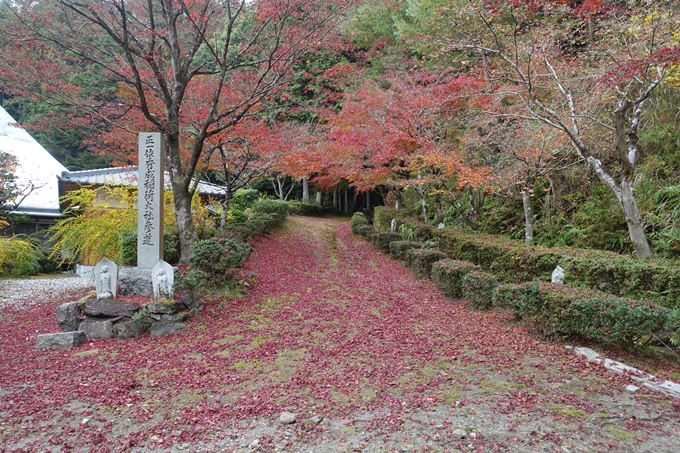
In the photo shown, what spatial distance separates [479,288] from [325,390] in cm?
394

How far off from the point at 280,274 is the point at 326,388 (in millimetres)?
6085

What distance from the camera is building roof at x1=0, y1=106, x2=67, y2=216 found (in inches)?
645

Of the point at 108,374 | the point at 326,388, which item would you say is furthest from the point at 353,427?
the point at 108,374

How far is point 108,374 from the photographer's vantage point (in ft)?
15.2

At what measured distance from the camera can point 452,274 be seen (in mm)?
7734

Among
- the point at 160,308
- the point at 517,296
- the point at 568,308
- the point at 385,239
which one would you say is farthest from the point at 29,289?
the point at 568,308

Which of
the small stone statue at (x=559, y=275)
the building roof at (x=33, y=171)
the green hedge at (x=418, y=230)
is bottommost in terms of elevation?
the small stone statue at (x=559, y=275)

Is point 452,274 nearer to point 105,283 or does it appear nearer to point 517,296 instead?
point 517,296

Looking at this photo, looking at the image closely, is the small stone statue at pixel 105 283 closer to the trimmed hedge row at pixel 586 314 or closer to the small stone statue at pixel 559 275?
the trimmed hedge row at pixel 586 314

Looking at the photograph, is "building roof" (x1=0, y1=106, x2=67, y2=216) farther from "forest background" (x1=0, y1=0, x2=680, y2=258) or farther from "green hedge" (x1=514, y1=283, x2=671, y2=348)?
"green hedge" (x1=514, y1=283, x2=671, y2=348)

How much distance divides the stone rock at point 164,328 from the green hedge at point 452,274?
16.1 feet

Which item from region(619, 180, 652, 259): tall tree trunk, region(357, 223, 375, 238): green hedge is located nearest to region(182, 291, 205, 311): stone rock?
region(619, 180, 652, 259): tall tree trunk

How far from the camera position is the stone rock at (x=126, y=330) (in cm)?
584

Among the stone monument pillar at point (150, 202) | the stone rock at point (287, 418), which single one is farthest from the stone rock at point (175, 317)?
the stone rock at point (287, 418)
